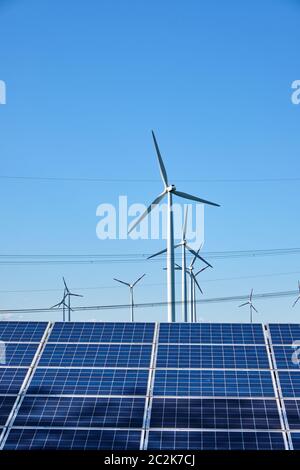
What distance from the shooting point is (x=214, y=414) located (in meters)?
32.2

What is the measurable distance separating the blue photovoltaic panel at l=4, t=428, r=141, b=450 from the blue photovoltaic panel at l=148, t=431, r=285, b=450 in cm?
119

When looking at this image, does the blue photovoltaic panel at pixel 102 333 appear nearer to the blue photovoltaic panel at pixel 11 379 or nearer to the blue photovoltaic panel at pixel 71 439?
the blue photovoltaic panel at pixel 11 379

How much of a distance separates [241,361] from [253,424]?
589 centimetres

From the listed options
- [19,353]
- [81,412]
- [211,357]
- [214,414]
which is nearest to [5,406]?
[81,412]

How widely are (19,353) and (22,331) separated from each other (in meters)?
2.66

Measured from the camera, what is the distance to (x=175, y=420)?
31672 mm

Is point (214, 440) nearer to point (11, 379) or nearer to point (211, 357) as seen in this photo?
point (211, 357)

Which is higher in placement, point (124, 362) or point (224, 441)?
point (124, 362)

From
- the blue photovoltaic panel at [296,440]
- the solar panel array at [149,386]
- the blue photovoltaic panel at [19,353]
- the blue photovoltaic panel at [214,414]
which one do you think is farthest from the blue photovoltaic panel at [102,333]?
the blue photovoltaic panel at [296,440]

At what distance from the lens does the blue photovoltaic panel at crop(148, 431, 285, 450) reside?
97.2 feet

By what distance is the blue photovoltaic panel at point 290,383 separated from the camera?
33.8 metres
